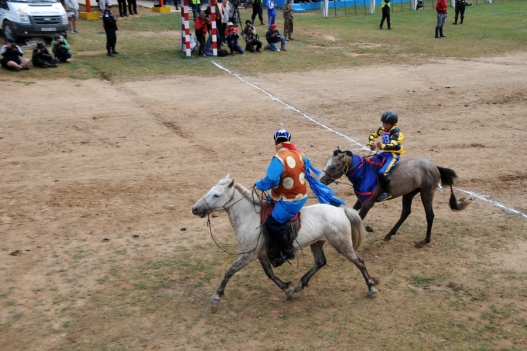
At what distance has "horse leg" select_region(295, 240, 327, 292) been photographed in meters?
8.52

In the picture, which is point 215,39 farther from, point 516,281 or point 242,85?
point 516,281

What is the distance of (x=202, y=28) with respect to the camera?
2488 cm

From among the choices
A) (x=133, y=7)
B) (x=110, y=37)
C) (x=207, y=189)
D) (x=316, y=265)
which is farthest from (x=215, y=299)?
(x=133, y=7)

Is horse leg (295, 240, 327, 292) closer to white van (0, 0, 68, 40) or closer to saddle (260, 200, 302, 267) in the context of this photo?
saddle (260, 200, 302, 267)

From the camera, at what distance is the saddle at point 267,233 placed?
26.5ft

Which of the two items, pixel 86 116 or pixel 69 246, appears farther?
pixel 86 116

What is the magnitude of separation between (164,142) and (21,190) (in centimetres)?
408

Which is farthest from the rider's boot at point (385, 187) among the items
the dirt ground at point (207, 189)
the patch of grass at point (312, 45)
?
the patch of grass at point (312, 45)

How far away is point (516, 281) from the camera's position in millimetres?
8891

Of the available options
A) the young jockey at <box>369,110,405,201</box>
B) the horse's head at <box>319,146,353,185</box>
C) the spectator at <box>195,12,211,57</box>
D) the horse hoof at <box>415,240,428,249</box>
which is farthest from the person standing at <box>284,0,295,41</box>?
the horse hoof at <box>415,240,428,249</box>

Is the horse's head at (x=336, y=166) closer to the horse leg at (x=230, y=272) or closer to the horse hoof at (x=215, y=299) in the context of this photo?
the horse leg at (x=230, y=272)

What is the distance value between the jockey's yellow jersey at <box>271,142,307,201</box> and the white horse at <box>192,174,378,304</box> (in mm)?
368

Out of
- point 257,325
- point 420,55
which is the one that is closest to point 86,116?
point 257,325

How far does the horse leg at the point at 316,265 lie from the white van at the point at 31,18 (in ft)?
67.1
